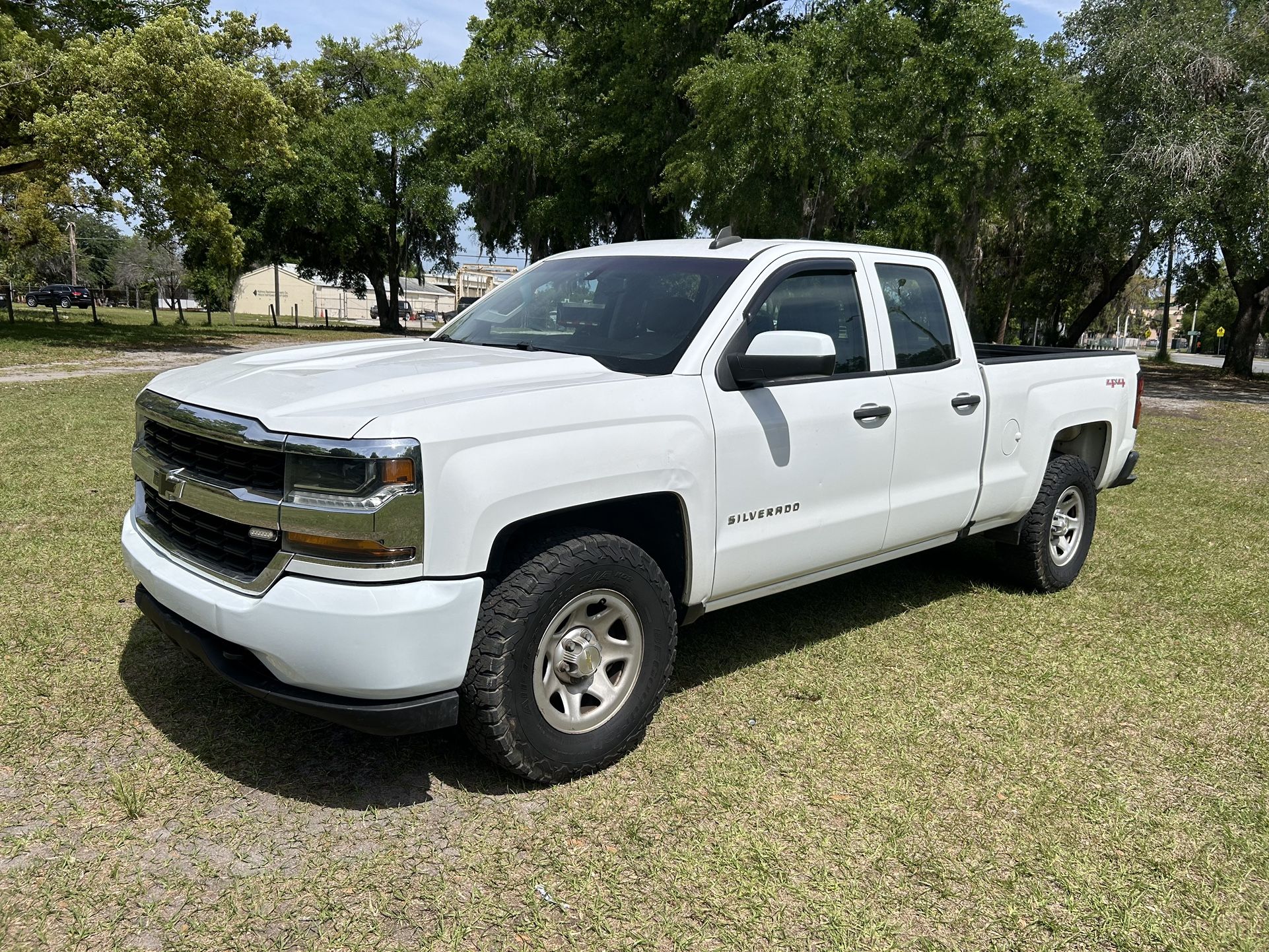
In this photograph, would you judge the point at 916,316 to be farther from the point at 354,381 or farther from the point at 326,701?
the point at 326,701

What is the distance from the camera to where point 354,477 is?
2.80m

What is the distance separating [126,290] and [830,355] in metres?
98.4

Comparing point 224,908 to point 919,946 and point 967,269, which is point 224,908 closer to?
point 919,946

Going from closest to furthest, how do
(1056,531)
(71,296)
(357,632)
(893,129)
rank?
(357,632)
(1056,531)
(893,129)
(71,296)

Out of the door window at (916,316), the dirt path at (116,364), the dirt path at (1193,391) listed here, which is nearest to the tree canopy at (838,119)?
the dirt path at (1193,391)

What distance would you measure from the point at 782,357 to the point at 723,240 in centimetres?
105

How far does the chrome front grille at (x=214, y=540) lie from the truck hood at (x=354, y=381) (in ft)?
1.24

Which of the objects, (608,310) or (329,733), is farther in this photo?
(608,310)

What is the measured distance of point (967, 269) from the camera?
73.3 feet

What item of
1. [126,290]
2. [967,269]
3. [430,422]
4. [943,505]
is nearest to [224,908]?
[430,422]

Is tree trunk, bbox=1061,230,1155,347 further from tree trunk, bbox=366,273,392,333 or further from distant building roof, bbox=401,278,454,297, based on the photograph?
distant building roof, bbox=401,278,454,297

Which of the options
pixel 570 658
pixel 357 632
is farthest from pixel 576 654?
pixel 357 632

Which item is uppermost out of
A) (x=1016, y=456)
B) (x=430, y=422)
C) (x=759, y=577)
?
(x=430, y=422)

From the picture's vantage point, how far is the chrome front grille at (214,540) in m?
3.01
